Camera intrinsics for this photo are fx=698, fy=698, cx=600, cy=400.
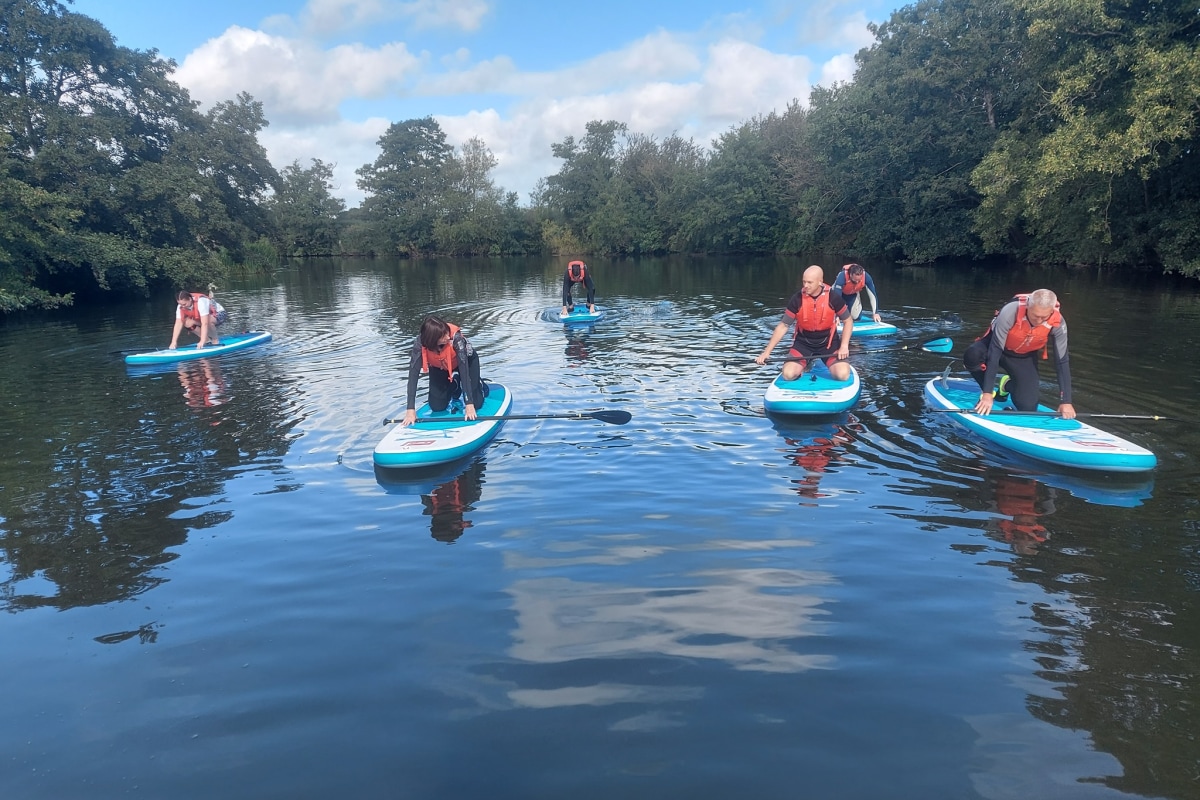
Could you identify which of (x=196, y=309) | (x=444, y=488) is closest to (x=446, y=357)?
(x=444, y=488)

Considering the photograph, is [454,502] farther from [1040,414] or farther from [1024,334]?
[1024,334]

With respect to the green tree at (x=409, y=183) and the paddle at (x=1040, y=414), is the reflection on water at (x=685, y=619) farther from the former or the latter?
the green tree at (x=409, y=183)

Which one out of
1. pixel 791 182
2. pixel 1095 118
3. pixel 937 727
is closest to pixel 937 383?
pixel 937 727

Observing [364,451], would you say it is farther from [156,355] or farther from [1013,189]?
[1013,189]

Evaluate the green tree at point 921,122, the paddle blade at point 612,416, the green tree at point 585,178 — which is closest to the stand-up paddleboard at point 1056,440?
the paddle blade at point 612,416

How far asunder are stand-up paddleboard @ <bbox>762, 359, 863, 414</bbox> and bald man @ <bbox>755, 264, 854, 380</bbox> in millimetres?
185

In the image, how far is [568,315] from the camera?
18.4 meters

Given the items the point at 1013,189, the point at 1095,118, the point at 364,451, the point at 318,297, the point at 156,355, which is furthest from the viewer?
the point at 318,297

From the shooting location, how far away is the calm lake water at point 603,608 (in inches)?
130

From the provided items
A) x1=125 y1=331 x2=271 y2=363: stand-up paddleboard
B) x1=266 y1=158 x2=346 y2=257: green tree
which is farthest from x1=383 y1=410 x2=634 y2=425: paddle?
x1=266 y1=158 x2=346 y2=257: green tree

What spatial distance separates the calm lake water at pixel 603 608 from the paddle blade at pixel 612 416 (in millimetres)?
210

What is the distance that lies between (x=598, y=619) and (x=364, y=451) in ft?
15.0

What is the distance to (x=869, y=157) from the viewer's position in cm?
3631

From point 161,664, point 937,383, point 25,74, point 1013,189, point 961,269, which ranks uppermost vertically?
point 25,74
